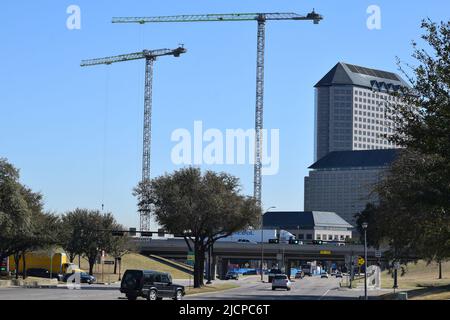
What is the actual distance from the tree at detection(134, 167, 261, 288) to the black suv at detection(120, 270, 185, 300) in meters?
20.1

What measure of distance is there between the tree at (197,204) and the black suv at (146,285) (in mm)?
20067

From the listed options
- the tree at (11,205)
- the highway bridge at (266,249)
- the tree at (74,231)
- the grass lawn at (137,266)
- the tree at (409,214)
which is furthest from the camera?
the highway bridge at (266,249)

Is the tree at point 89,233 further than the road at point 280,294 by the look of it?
Yes

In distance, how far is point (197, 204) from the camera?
2854 inches

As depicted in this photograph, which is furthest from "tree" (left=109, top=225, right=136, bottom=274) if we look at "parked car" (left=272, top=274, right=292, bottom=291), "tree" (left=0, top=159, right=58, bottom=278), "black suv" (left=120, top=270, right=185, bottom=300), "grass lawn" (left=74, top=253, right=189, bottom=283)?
"black suv" (left=120, top=270, right=185, bottom=300)

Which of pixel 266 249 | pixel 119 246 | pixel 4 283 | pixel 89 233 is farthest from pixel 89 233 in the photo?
pixel 266 249

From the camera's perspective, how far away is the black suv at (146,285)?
165ft

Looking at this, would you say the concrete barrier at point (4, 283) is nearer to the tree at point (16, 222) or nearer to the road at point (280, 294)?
the tree at point (16, 222)

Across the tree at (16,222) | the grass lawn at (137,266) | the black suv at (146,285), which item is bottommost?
the grass lawn at (137,266)

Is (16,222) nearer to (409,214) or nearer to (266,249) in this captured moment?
(409,214)

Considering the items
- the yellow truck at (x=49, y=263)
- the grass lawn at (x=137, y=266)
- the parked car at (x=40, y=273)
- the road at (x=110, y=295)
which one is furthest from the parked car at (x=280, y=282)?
the grass lawn at (x=137, y=266)

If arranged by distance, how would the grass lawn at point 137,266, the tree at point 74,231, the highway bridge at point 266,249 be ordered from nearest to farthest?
1. the tree at point 74,231
2. the grass lawn at point 137,266
3. the highway bridge at point 266,249

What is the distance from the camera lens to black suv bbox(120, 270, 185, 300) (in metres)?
50.2

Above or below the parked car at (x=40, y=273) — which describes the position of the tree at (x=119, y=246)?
above
